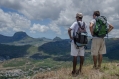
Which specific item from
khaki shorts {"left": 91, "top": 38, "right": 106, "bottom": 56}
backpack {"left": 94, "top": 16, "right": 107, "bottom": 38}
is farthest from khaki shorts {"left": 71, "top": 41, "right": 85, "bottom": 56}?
backpack {"left": 94, "top": 16, "right": 107, "bottom": 38}

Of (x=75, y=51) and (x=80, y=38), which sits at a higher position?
(x=80, y=38)

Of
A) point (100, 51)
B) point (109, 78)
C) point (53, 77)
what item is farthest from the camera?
point (100, 51)

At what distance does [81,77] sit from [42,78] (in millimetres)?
1888

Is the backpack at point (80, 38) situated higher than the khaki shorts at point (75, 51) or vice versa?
the backpack at point (80, 38)

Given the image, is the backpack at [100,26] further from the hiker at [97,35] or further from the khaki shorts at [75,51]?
Result: the khaki shorts at [75,51]

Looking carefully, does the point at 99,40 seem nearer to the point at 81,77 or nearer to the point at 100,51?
the point at 100,51

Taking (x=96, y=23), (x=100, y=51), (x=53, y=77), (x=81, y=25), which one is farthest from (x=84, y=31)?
(x=53, y=77)

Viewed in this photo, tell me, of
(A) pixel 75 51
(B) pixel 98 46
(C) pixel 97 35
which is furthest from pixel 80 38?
(B) pixel 98 46

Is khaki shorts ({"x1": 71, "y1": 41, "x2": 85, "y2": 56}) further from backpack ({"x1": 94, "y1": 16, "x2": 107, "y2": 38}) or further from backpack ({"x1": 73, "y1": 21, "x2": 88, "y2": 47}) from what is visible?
backpack ({"x1": 94, "y1": 16, "x2": 107, "y2": 38})

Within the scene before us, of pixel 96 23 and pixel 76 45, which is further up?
pixel 96 23

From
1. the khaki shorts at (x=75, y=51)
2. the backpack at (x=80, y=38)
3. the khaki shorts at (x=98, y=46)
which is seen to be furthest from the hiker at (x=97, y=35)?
the khaki shorts at (x=75, y=51)

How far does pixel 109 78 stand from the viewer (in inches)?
319

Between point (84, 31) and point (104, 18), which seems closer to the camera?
point (84, 31)

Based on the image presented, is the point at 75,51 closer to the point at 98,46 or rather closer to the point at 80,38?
the point at 80,38
